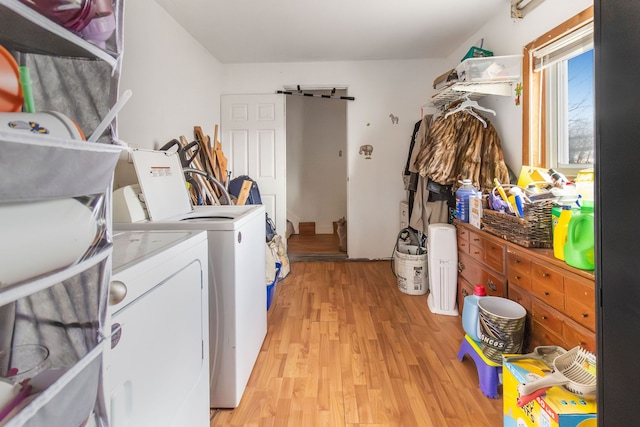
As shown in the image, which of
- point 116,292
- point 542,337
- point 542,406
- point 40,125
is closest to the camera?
point 40,125

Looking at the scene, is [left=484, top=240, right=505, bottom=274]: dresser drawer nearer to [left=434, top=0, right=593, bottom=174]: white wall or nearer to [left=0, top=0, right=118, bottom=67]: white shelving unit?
[left=434, top=0, right=593, bottom=174]: white wall

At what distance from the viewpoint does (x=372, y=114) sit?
3555 millimetres

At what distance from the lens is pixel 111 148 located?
45 cm

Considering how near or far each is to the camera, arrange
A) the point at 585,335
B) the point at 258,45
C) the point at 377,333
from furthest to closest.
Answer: the point at 258,45 < the point at 377,333 < the point at 585,335

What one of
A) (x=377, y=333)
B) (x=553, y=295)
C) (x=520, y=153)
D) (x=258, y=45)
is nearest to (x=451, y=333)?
(x=377, y=333)

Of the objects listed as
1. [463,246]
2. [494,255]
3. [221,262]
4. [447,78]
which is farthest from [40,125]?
[447,78]

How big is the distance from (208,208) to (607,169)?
1808 millimetres

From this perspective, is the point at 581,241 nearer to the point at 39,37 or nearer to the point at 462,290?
the point at 462,290

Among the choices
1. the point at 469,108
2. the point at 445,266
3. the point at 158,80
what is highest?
the point at 158,80

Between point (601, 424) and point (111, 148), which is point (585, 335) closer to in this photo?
point (601, 424)

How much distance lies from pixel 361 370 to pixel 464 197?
1411mm

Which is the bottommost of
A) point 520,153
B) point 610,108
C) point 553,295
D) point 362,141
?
point 553,295

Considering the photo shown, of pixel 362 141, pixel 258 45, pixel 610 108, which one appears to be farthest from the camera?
pixel 362 141

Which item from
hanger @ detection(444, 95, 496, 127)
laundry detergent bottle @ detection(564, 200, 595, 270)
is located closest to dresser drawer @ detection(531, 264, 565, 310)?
laundry detergent bottle @ detection(564, 200, 595, 270)
